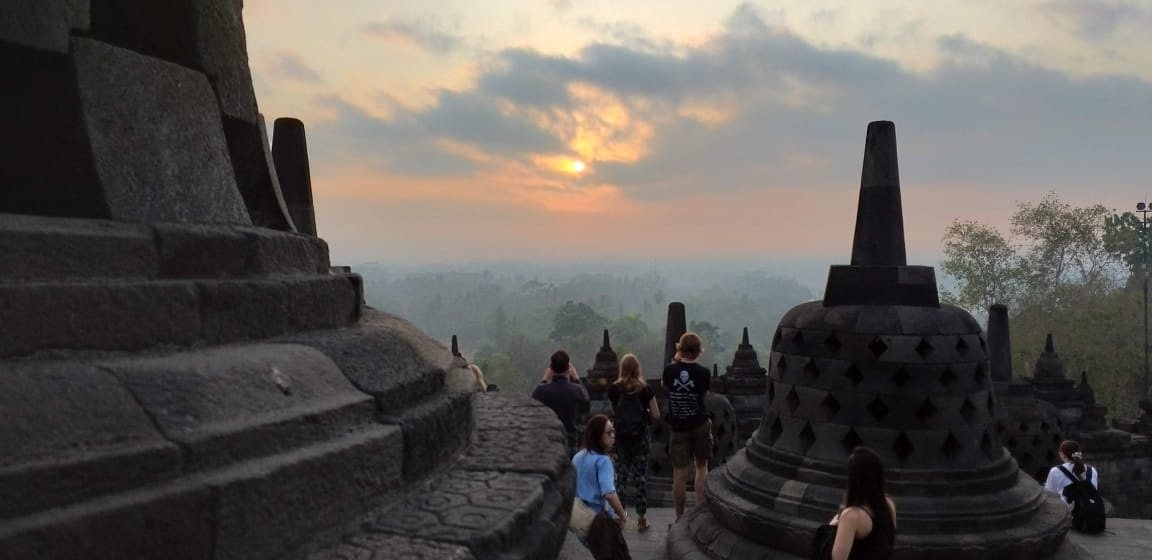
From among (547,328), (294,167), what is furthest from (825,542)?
(547,328)

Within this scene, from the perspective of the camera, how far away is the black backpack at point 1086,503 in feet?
25.7

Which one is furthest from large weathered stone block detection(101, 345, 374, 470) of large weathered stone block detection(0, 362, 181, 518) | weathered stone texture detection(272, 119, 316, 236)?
weathered stone texture detection(272, 119, 316, 236)

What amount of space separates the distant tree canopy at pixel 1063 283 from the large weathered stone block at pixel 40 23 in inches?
1441

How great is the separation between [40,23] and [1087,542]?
9864 millimetres

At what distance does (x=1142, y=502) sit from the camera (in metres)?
14.5

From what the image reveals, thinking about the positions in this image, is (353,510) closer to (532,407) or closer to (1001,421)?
(532,407)

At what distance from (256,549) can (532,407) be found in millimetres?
2266

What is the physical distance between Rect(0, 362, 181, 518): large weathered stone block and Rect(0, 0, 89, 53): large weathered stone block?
1126 millimetres

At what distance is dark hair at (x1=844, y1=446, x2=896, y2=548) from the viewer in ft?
10.7

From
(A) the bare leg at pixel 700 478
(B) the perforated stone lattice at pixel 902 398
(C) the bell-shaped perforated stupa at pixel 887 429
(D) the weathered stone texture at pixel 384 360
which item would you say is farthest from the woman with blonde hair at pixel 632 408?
(D) the weathered stone texture at pixel 384 360

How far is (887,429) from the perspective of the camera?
5641mm

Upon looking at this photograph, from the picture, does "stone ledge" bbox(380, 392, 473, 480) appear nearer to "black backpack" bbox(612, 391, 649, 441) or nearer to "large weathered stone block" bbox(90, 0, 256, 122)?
"large weathered stone block" bbox(90, 0, 256, 122)

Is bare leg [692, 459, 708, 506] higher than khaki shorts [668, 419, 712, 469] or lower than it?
lower

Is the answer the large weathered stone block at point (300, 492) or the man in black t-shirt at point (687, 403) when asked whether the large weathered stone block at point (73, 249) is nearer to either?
the large weathered stone block at point (300, 492)
